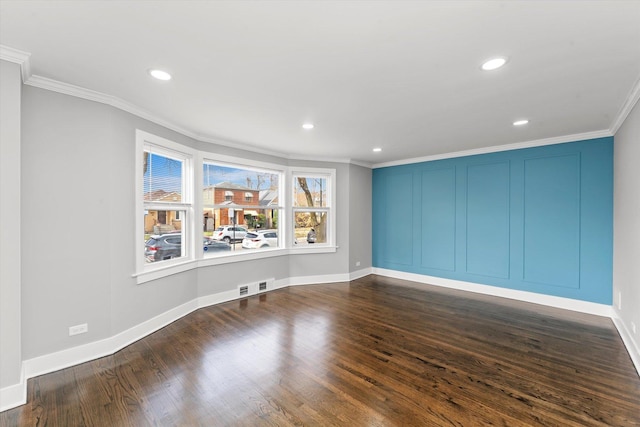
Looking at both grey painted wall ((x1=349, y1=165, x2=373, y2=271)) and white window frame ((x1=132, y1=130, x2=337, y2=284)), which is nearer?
white window frame ((x1=132, y1=130, x2=337, y2=284))

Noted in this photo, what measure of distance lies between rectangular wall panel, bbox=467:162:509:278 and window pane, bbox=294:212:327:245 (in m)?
2.75

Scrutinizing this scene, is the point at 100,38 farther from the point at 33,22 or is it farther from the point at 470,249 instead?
the point at 470,249

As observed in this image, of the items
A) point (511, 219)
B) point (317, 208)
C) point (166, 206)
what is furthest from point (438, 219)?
point (166, 206)

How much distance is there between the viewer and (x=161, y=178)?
3.63 meters

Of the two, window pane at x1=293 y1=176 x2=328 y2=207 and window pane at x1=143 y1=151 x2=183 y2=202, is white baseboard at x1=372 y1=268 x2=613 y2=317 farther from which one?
window pane at x1=143 y1=151 x2=183 y2=202

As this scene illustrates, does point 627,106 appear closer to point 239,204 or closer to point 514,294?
point 514,294

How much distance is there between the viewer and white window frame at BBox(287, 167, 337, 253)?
18.0ft

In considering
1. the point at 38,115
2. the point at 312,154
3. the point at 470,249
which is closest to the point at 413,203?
the point at 470,249

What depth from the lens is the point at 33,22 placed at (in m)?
1.72

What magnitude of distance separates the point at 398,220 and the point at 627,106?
12.3 ft

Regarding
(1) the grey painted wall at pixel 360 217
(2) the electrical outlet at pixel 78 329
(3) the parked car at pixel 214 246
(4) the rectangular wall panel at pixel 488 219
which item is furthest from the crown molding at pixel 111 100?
(4) the rectangular wall panel at pixel 488 219

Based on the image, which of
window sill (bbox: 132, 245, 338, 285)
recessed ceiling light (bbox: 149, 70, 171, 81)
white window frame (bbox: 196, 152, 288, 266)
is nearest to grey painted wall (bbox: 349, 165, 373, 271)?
window sill (bbox: 132, 245, 338, 285)

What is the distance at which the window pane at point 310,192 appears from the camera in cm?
563

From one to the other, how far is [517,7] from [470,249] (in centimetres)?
435
